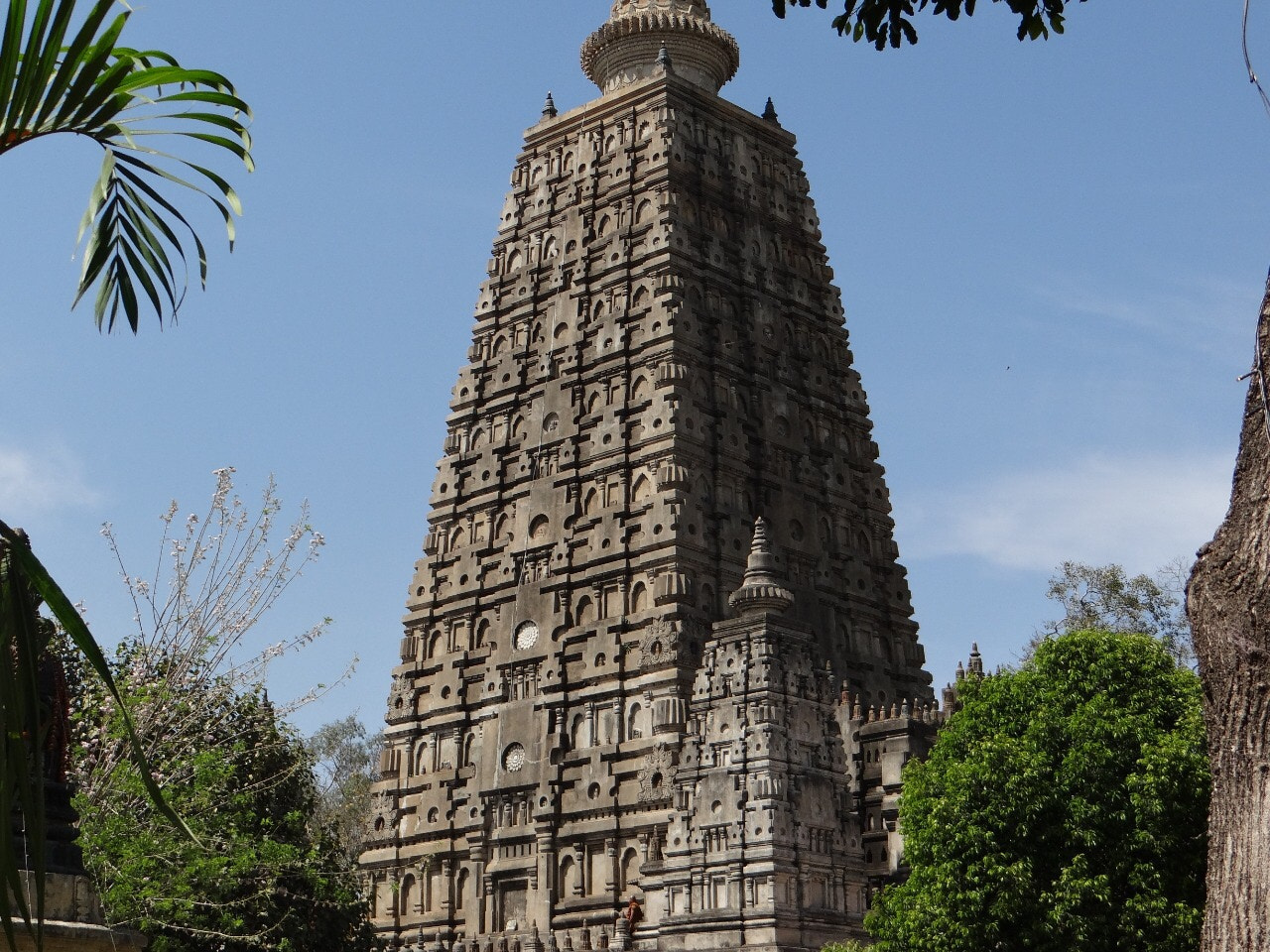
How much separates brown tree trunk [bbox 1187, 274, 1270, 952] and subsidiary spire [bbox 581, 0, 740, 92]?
40.5 metres

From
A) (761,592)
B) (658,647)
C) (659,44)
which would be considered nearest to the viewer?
(761,592)

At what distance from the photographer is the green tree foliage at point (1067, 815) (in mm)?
24078

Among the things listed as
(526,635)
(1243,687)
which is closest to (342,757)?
(526,635)

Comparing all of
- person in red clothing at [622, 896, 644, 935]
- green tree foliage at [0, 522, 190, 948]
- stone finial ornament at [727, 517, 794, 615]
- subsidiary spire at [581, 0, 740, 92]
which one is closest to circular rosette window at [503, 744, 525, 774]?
person in red clothing at [622, 896, 644, 935]

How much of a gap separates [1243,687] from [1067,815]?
17.5 m

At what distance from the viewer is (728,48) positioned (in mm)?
48250

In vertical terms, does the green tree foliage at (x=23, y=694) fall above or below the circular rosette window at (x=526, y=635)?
below

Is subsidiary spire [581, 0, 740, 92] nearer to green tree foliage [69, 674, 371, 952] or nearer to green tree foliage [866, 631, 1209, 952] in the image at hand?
green tree foliage [69, 674, 371, 952]

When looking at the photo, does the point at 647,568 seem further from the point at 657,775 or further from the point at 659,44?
the point at 659,44

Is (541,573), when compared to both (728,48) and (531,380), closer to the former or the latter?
(531,380)

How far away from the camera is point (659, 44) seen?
4769cm

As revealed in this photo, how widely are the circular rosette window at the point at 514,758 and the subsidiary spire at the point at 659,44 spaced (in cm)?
2094

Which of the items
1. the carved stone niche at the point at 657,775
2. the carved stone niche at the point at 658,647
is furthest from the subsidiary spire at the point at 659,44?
the carved stone niche at the point at 657,775

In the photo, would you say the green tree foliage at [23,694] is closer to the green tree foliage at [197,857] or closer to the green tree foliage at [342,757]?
the green tree foliage at [197,857]
